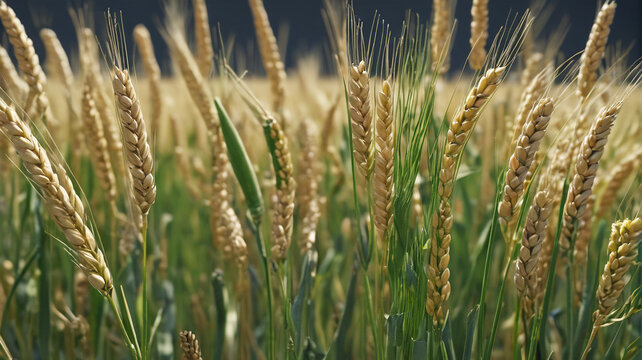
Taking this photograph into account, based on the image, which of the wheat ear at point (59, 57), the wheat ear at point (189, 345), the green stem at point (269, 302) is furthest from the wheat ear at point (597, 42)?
the wheat ear at point (59, 57)

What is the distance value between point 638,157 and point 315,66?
6.39 ft

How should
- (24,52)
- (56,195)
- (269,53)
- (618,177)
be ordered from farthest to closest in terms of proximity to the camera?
(269,53)
(618,177)
(24,52)
(56,195)

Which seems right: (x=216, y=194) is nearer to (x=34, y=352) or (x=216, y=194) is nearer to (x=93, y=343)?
(x=93, y=343)

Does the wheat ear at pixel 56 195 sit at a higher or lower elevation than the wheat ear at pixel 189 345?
higher

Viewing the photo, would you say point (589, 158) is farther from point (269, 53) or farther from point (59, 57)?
point (59, 57)

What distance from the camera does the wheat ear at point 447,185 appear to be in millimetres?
559

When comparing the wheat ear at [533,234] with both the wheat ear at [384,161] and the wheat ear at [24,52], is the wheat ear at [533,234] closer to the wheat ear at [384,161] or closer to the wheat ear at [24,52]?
the wheat ear at [384,161]

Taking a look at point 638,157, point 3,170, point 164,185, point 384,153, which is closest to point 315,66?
point 164,185

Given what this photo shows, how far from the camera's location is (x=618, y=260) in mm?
590

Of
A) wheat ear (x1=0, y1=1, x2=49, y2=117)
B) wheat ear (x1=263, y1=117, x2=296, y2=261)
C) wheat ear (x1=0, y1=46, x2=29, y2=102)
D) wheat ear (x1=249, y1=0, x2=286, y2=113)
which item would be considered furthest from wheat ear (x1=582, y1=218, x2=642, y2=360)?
wheat ear (x1=0, y1=46, x2=29, y2=102)

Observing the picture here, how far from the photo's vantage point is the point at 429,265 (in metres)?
0.62

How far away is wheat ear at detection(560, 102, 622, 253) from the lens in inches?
22.5

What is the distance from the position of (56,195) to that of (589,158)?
581 mm

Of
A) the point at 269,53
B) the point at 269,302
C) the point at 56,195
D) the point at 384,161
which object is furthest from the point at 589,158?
the point at 269,53
